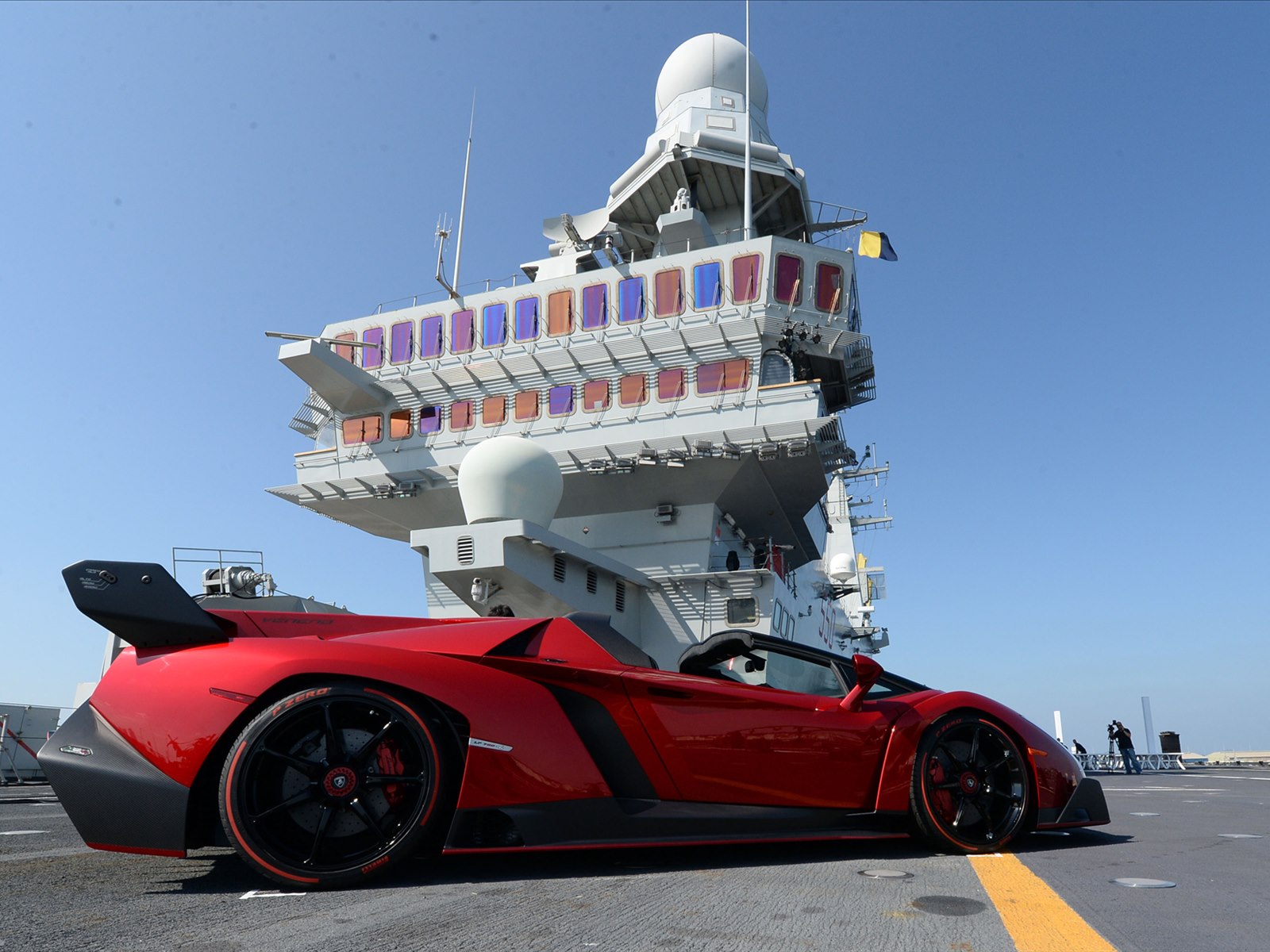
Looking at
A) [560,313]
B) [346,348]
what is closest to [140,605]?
[560,313]

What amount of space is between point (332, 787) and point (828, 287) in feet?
78.9

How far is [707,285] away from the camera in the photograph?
2506 centimetres

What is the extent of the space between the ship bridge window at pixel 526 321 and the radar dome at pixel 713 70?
1495 centimetres

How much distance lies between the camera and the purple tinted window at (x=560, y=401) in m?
25.1

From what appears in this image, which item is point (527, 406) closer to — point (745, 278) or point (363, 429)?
point (363, 429)

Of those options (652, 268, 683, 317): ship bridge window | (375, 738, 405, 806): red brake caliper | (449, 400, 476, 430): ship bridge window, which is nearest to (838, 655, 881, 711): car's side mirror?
(375, 738, 405, 806): red brake caliper

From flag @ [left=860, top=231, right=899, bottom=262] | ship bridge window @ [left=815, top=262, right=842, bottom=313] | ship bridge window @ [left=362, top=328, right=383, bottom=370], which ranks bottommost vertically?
ship bridge window @ [left=362, top=328, right=383, bottom=370]

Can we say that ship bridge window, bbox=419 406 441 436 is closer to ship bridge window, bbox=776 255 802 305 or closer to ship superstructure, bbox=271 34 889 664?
ship superstructure, bbox=271 34 889 664

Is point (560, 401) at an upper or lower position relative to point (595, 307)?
lower

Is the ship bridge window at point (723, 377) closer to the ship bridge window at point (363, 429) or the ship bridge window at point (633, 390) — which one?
the ship bridge window at point (633, 390)

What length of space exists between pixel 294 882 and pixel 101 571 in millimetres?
1550

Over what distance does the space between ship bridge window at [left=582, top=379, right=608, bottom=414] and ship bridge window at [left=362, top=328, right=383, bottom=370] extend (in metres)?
7.42

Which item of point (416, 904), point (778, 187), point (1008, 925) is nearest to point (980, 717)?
point (1008, 925)

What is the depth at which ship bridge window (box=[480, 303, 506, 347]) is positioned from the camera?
2662 cm
